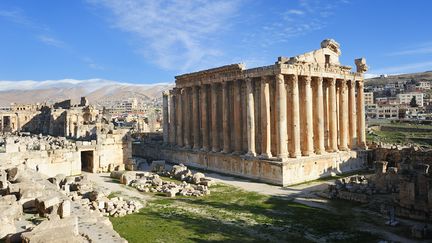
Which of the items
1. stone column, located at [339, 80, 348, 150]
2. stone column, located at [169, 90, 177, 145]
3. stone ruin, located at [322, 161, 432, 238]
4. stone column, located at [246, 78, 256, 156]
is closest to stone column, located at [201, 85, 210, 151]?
stone column, located at [169, 90, 177, 145]

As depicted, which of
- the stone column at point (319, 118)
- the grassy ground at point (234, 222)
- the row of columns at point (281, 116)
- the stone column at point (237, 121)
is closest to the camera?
the grassy ground at point (234, 222)

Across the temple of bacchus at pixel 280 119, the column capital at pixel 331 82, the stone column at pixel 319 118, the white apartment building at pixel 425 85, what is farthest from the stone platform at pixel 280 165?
the white apartment building at pixel 425 85

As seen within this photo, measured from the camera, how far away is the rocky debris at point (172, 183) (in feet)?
94.9

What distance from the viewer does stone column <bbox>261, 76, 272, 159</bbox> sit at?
35.2m

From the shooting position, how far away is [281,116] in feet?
112

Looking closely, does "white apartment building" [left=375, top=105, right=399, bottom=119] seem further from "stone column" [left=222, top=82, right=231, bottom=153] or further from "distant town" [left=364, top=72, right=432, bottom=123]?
"stone column" [left=222, top=82, right=231, bottom=153]

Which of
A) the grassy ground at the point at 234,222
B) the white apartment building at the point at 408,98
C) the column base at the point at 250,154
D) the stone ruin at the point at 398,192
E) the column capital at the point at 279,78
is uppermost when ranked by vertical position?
the white apartment building at the point at 408,98

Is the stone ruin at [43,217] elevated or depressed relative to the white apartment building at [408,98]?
depressed

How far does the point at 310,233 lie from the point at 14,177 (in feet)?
54.0

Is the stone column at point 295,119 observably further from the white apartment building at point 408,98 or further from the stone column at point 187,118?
the white apartment building at point 408,98

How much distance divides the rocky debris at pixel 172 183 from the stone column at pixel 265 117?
20.6 feet

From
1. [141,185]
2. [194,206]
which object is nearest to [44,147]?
[141,185]

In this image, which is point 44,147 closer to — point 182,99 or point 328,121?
point 182,99

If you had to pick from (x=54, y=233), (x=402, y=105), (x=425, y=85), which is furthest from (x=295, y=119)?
(x=425, y=85)
